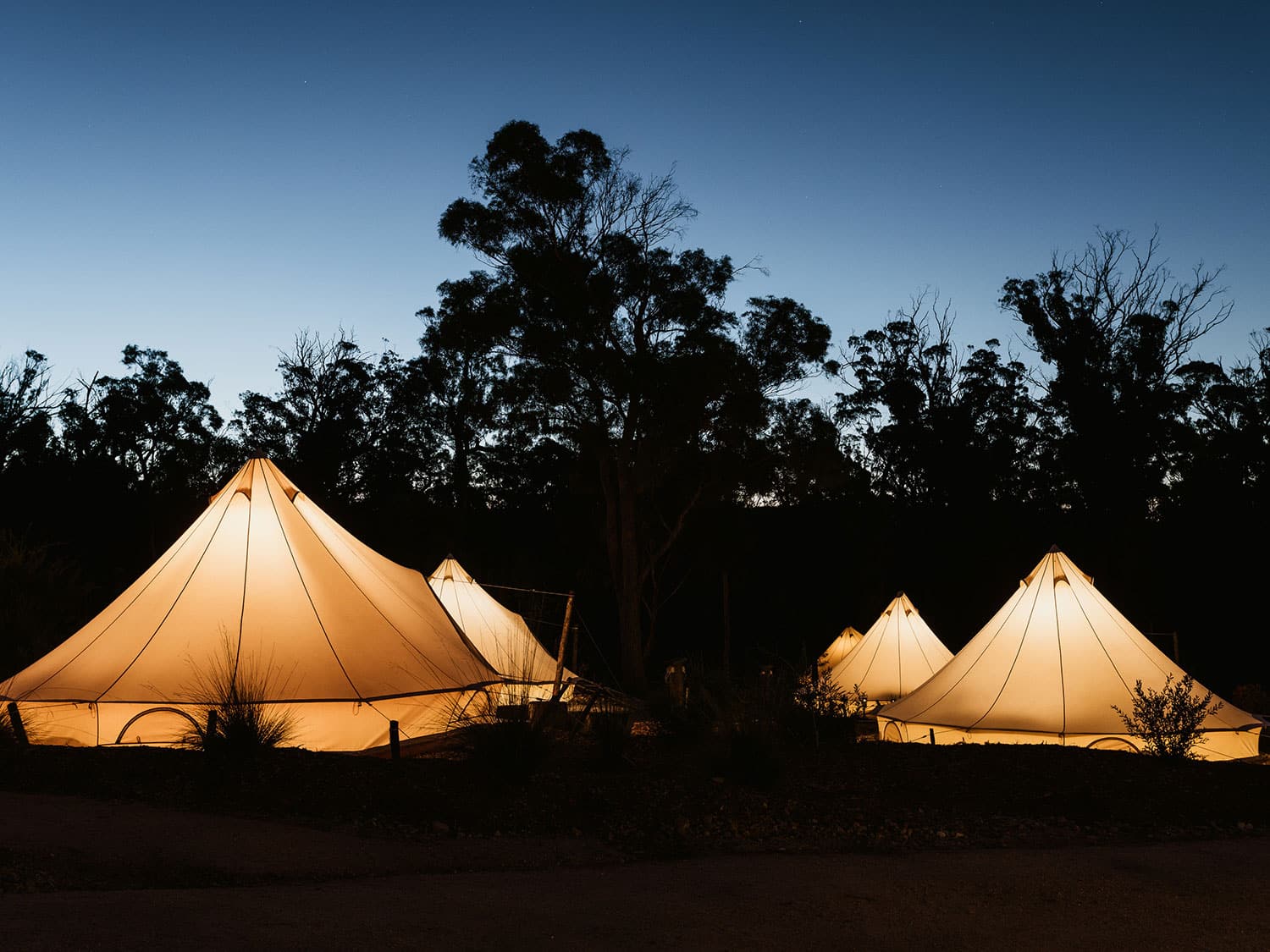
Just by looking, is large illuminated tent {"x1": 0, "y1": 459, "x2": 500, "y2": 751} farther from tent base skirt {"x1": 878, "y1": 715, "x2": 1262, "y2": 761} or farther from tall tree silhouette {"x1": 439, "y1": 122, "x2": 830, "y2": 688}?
tall tree silhouette {"x1": 439, "y1": 122, "x2": 830, "y2": 688}

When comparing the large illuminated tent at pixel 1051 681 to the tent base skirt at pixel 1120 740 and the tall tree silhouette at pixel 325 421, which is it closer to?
the tent base skirt at pixel 1120 740

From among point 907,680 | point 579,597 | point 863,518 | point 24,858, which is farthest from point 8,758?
point 863,518

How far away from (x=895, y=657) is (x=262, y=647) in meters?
12.8

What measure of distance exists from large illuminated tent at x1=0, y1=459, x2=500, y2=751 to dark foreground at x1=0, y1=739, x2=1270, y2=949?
4.53 ft

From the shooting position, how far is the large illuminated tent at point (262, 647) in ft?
27.1

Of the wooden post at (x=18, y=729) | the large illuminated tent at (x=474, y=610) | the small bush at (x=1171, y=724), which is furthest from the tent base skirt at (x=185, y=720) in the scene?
the large illuminated tent at (x=474, y=610)

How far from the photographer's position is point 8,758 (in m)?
6.70

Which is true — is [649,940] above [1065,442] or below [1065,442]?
below

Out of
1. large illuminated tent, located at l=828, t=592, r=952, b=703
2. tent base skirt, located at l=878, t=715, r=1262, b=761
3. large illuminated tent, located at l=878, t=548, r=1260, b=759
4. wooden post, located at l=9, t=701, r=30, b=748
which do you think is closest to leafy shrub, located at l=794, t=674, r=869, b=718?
tent base skirt, located at l=878, t=715, r=1262, b=761

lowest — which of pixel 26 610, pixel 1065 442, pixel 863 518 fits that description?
pixel 26 610

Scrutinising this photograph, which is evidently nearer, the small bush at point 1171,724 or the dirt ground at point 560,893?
the dirt ground at point 560,893

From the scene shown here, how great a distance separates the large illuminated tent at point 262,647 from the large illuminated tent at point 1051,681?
16.6ft

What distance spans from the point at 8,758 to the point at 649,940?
200 inches

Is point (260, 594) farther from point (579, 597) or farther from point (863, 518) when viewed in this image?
point (863, 518)
